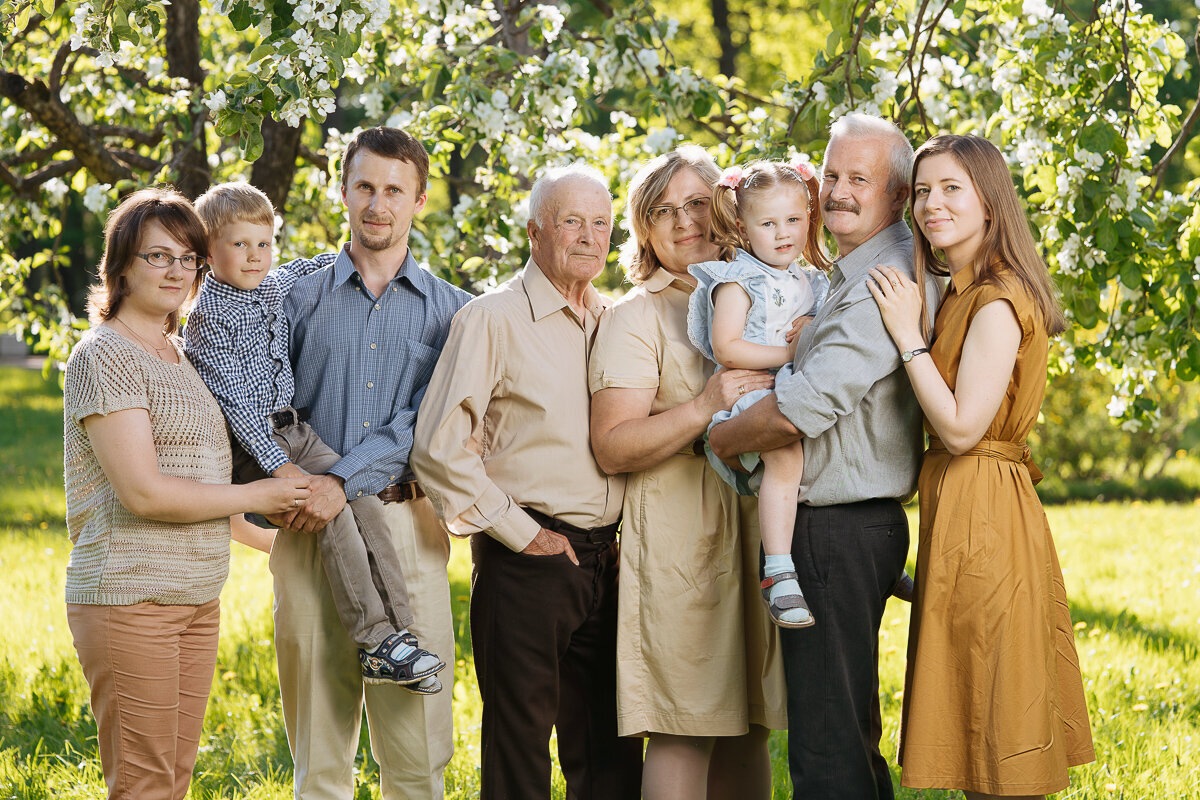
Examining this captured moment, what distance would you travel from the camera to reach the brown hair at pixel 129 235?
300cm

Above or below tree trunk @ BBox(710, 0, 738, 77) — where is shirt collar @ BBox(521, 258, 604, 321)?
below

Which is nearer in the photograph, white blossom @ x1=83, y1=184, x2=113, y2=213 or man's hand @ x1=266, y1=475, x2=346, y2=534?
man's hand @ x1=266, y1=475, x2=346, y2=534

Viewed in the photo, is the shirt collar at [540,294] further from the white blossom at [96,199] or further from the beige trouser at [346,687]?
the white blossom at [96,199]

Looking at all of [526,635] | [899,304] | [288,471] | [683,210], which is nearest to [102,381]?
[288,471]

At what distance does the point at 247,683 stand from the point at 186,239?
348 cm

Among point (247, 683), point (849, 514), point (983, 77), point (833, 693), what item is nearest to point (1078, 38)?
point (983, 77)

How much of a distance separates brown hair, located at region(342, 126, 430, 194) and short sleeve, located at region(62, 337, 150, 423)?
3.33ft

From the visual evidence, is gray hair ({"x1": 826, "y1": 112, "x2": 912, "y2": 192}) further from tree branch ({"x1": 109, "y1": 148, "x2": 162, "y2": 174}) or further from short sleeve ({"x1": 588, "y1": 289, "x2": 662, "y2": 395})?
tree branch ({"x1": 109, "y1": 148, "x2": 162, "y2": 174})

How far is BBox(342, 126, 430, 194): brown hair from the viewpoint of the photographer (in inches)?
139

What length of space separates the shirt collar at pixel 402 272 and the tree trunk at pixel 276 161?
2878 mm

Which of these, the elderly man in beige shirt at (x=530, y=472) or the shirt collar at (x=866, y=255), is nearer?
the shirt collar at (x=866, y=255)

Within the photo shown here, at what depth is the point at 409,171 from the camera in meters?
3.57

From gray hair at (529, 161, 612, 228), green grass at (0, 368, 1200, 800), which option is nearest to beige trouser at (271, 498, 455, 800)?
green grass at (0, 368, 1200, 800)

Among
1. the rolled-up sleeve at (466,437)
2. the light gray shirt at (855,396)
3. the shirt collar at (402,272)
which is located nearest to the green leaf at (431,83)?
the shirt collar at (402,272)
